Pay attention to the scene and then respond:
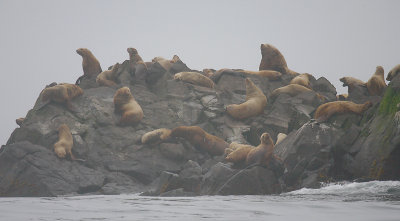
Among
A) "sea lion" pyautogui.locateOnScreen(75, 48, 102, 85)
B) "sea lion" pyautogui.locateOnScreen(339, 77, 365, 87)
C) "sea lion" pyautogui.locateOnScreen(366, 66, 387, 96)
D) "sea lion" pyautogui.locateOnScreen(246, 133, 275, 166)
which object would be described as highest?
"sea lion" pyautogui.locateOnScreen(75, 48, 102, 85)

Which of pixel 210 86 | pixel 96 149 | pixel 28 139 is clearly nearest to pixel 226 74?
pixel 210 86

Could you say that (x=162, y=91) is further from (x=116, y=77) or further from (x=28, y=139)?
(x=28, y=139)

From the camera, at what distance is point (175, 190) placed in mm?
11062

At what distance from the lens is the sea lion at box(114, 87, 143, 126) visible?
55.6 ft

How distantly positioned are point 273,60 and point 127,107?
8.13 m

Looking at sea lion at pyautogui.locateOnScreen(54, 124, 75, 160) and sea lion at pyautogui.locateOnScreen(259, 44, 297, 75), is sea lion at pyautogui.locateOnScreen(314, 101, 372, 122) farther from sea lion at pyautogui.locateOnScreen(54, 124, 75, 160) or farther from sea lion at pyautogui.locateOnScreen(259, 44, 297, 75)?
sea lion at pyautogui.locateOnScreen(259, 44, 297, 75)

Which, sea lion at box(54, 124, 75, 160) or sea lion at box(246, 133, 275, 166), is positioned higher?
sea lion at box(54, 124, 75, 160)

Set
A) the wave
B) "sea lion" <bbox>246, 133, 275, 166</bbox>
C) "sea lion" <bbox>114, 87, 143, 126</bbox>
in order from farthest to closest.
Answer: "sea lion" <bbox>114, 87, 143, 126</bbox>
"sea lion" <bbox>246, 133, 275, 166</bbox>
the wave

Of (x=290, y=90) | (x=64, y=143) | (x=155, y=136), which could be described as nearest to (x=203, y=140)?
(x=155, y=136)

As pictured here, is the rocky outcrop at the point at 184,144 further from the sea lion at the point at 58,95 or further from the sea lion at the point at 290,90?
the sea lion at the point at 290,90

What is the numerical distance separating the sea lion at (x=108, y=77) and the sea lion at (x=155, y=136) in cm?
441

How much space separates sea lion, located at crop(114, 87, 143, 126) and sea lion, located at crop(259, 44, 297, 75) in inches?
291

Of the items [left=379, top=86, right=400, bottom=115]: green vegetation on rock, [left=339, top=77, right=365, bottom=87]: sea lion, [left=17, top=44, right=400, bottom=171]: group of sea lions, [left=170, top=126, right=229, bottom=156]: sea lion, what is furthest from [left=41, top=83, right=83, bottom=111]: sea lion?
[left=339, top=77, right=365, bottom=87]: sea lion

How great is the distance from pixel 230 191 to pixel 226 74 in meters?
11.1
